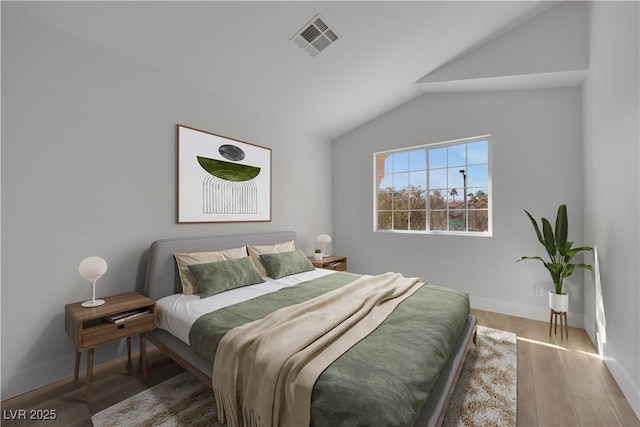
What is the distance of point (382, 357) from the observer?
1410 millimetres

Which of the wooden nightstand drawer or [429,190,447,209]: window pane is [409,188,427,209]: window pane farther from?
the wooden nightstand drawer

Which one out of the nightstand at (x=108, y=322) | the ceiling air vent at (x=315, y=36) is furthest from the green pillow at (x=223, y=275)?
the ceiling air vent at (x=315, y=36)

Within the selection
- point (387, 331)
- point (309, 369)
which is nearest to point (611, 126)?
point (387, 331)

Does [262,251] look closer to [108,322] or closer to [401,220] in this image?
[108,322]

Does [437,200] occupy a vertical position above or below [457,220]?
above

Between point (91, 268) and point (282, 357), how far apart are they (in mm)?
1622

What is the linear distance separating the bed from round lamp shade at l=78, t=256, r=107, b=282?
0.42 m

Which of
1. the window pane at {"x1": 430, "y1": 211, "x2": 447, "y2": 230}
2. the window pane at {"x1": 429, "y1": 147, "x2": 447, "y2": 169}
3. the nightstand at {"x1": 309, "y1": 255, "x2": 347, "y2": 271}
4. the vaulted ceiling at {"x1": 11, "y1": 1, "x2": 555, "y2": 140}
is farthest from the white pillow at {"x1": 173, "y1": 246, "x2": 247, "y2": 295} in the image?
the window pane at {"x1": 429, "y1": 147, "x2": 447, "y2": 169}

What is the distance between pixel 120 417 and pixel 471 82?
4473mm

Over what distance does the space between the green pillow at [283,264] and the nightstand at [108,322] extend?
1195 mm

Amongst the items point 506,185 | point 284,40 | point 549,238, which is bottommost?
point 549,238

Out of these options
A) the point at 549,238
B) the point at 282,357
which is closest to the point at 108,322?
the point at 282,357

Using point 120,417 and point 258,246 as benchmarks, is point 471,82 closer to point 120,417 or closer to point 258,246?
point 258,246

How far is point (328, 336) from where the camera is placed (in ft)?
5.10
